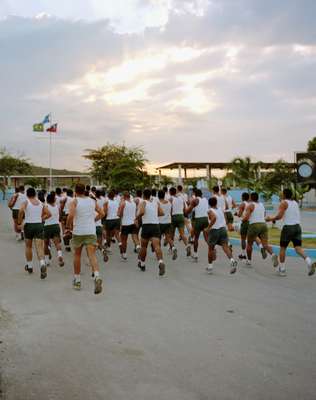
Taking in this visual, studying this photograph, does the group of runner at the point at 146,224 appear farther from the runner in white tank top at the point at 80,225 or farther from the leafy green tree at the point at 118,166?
the leafy green tree at the point at 118,166

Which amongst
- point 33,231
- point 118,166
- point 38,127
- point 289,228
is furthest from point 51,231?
point 38,127

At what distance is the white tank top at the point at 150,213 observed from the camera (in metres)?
10.1

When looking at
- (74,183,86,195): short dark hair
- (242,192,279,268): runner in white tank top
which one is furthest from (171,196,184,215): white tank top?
(74,183,86,195): short dark hair

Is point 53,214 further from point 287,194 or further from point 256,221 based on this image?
point 287,194

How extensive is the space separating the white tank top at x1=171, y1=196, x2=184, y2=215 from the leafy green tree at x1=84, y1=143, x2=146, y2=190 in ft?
68.2

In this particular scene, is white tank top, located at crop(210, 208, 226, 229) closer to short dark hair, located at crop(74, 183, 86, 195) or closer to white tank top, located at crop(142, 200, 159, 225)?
white tank top, located at crop(142, 200, 159, 225)

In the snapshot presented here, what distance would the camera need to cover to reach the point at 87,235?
824cm

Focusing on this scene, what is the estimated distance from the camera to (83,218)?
8.23 meters

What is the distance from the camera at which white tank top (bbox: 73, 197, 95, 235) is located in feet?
27.0

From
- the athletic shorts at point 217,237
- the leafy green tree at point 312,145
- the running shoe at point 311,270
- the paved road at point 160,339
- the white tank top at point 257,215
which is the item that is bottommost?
the paved road at point 160,339

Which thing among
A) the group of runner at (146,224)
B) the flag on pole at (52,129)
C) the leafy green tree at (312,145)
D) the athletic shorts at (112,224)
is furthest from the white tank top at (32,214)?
the leafy green tree at (312,145)

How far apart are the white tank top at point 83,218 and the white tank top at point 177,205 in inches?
190

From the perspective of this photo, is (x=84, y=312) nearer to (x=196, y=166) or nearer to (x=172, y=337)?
(x=172, y=337)

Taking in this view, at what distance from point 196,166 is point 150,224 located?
40.5 meters
